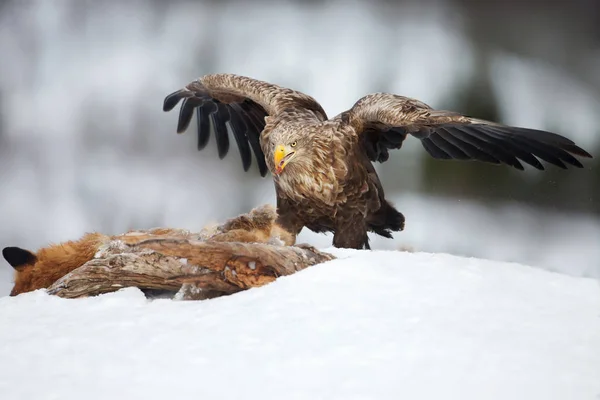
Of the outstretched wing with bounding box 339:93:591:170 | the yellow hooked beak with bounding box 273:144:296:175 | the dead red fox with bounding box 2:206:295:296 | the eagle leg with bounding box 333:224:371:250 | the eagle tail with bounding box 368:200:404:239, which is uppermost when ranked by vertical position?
the outstretched wing with bounding box 339:93:591:170

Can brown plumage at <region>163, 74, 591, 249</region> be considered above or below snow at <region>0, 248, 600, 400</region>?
above

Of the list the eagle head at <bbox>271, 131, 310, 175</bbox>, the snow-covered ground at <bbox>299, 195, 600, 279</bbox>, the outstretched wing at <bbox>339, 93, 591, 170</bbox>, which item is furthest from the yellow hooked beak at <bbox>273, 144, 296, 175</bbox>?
the snow-covered ground at <bbox>299, 195, 600, 279</bbox>

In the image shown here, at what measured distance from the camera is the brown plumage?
8.00 feet

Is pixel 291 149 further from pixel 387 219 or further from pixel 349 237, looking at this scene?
pixel 387 219

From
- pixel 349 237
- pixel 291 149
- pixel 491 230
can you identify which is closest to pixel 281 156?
pixel 291 149

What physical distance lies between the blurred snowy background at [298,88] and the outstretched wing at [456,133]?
5.23 ft

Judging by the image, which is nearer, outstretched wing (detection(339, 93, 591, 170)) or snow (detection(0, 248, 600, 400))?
snow (detection(0, 248, 600, 400))

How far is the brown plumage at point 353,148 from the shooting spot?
2.44 metres

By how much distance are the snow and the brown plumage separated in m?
0.96

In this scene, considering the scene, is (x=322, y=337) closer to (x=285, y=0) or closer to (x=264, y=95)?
(x=264, y=95)

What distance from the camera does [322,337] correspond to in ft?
3.92

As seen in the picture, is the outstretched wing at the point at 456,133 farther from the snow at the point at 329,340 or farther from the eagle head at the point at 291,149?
the snow at the point at 329,340

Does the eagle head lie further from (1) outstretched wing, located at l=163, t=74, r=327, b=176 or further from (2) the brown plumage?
(1) outstretched wing, located at l=163, t=74, r=327, b=176

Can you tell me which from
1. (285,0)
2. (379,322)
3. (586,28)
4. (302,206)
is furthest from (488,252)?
(379,322)
